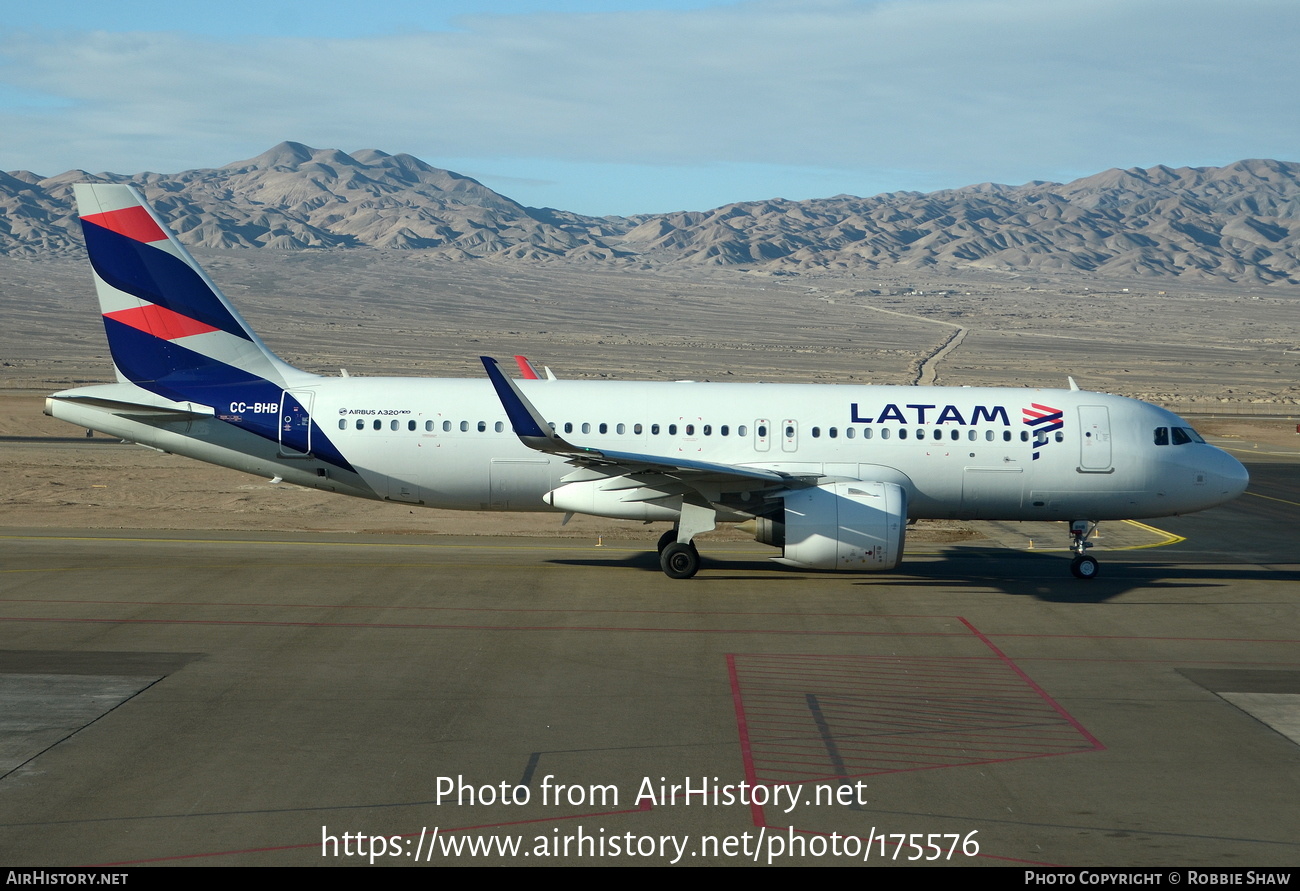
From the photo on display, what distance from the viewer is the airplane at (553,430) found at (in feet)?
87.0

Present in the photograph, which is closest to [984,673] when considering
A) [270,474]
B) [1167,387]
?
[270,474]

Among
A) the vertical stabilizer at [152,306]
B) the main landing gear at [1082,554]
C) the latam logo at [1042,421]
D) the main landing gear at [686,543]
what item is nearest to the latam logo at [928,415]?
the latam logo at [1042,421]

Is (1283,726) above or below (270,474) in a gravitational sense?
below

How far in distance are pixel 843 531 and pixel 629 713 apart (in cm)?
936

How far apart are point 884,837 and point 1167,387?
9079 centimetres

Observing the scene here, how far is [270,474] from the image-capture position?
27.1 meters

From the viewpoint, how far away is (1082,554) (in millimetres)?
27047

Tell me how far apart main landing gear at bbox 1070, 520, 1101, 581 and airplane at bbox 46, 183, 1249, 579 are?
0.04 meters

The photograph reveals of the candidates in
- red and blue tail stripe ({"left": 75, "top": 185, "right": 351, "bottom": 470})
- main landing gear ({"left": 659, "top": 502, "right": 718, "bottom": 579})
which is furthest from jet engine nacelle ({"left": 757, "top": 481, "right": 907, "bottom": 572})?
red and blue tail stripe ({"left": 75, "top": 185, "right": 351, "bottom": 470})

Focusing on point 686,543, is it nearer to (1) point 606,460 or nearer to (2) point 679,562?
(2) point 679,562

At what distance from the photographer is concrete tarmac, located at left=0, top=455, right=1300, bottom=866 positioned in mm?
12359

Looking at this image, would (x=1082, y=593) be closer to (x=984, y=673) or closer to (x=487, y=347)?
(x=984, y=673)

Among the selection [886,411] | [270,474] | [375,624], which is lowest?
[375,624]
